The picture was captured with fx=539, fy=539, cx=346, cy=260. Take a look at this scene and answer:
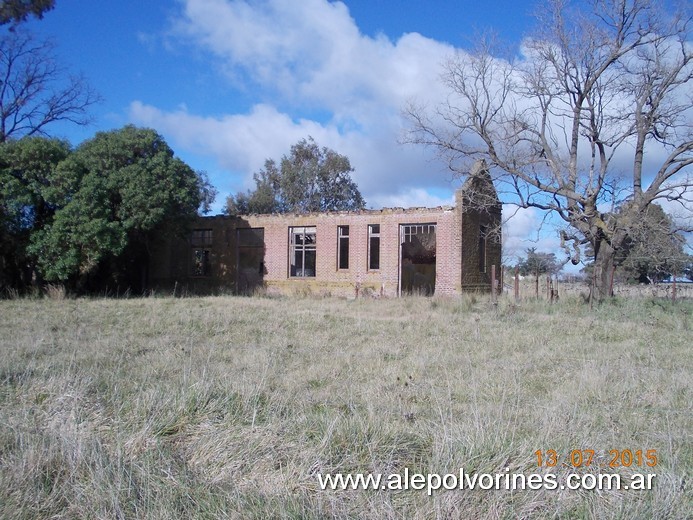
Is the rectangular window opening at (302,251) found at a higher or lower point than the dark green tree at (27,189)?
lower

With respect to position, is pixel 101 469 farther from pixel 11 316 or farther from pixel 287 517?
pixel 11 316

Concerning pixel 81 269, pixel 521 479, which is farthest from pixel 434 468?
pixel 81 269

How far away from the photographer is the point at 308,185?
44.0m

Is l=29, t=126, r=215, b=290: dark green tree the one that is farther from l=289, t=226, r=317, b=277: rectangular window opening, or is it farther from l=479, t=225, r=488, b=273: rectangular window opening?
l=479, t=225, r=488, b=273: rectangular window opening

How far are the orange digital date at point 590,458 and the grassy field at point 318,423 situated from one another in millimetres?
57

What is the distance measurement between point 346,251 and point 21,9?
1486cm

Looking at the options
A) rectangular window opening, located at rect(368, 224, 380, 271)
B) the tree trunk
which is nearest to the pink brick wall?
rectangular window opening, located at rect(368, 224, 380, 271)

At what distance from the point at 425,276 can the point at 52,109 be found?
22.5 m

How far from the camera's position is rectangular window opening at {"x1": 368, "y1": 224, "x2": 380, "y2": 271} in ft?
77.9

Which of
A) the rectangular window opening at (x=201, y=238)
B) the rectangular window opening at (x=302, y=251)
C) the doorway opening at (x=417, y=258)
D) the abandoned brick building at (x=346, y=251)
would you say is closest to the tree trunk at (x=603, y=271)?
the abandoned brick building at (x=346, y=251)

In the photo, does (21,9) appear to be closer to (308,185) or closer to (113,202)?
(113,202)

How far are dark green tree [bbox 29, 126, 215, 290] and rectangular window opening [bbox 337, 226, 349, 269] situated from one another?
6429 mm

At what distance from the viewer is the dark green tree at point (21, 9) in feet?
45.5

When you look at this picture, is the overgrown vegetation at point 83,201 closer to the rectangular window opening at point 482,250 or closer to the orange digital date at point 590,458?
the rectangular window opening at point 482,250
